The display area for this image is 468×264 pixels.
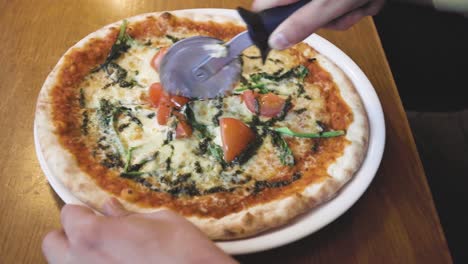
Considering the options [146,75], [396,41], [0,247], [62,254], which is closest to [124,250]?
[62,254]

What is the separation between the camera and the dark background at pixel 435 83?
223 cm

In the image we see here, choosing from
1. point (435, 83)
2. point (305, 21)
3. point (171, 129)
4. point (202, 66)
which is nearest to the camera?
point (305, 21)

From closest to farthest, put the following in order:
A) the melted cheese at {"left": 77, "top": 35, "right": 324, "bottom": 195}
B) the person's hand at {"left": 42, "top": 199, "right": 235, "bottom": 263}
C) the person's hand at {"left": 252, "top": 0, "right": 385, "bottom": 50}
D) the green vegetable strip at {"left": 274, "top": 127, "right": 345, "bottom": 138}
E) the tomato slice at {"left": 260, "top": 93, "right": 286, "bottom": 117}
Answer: the person's hand at {"left": 42, "top": 199, "right": 235, "bottom": 263} → the person's hand at {"left": 252, "top": 0, "right": 385, "bottom": 50} → the melted cheese at {"left": 77, "top": 35, "right": 324, "bottom": 195} → the green vegetable strip at {"left": 274, "top": 127, "right": 345, "bottom": 138} → the tomato slice at {"left": 260, "top": 93, "right": 286, "bottom": 117}

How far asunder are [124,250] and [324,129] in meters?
1.10

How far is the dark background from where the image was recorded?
223 centimetres

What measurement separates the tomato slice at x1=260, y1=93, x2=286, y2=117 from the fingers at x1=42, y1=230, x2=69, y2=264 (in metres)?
1.04

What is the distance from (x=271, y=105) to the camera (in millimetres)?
1821

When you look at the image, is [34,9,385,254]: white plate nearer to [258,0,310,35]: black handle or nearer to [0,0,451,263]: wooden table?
[0,0,451,263]: wooden table

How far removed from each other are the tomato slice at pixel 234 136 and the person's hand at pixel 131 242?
0.71 meters

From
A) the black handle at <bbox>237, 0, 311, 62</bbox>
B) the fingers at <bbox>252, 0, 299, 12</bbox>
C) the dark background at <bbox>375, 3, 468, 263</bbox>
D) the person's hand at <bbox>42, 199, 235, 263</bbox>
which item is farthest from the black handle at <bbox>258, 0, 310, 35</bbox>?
the dark background at <bbox>375, 3, 468, 263</bbox>

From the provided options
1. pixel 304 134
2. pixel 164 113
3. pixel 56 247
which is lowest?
pixel 304 134

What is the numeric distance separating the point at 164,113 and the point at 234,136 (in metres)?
0.29

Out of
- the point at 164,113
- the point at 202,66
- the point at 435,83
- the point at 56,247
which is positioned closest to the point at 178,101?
the point at 164,113

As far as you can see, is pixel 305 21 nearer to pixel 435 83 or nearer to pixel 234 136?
pixel 234 136
